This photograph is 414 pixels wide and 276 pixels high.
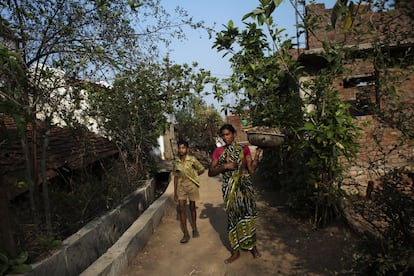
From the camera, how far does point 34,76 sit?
4109 millimetres

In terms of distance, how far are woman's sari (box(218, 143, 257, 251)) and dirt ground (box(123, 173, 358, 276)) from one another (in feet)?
1.02

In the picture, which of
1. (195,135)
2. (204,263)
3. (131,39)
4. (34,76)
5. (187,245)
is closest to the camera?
(34,76)

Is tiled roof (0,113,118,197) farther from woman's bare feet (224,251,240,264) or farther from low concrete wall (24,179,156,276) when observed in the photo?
woman's bare feet (224,251,240,264)

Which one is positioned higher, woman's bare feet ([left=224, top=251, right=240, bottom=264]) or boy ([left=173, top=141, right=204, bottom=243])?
boy ([left=173, top=141, right=204, bottom=243])

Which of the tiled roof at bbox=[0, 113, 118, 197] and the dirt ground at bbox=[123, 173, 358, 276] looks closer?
the dirt ground at bbox=[123, 173, 358, 276]

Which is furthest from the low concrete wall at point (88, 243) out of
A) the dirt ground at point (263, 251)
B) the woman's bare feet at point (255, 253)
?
the woman's bare feet at point (255, 253)

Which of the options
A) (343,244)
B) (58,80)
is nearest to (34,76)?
(58,80)

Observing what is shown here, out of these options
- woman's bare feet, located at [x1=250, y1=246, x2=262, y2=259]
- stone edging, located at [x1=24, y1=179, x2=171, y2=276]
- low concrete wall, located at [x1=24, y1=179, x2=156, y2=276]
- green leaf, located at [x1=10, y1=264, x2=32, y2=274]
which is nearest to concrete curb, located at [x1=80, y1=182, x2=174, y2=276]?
stone edging, located at [x1=24, y1=179, x2=171, y2=276]

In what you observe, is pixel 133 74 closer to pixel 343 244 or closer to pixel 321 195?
pixel 321 195

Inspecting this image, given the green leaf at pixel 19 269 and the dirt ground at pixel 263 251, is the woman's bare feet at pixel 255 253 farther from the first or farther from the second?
the green leaf at pixel 19 269

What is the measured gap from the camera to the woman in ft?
13.6

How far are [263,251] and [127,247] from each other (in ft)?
5.89

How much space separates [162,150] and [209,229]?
13.5 meters

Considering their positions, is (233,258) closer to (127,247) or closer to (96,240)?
(127,247)
